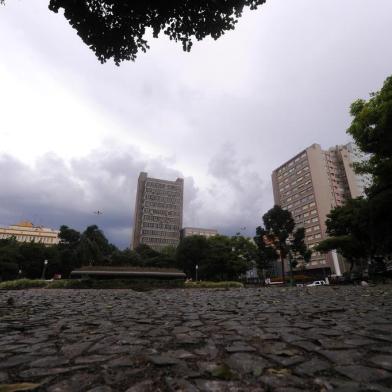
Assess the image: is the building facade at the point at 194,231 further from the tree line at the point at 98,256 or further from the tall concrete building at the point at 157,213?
the tree line at the point at 98,256

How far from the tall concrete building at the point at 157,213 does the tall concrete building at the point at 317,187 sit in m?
52.2

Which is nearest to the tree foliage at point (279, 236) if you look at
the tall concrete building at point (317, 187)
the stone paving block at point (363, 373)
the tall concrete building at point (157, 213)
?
the tall concrete building at point (317, 187)

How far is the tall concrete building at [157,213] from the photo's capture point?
110m

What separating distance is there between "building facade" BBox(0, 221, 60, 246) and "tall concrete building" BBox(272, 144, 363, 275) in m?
88.5

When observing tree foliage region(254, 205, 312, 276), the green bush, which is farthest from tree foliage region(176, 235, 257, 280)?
the green bush

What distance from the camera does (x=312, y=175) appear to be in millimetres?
70750

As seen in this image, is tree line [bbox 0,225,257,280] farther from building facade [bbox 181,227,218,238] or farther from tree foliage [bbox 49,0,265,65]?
Answer: building facade [bbox 181,227,218,238]

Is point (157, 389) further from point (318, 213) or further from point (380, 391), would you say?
point (318, 213)

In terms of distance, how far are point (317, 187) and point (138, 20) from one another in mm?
72515

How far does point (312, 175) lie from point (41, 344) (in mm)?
75834

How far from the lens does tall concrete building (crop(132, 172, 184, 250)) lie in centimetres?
11019

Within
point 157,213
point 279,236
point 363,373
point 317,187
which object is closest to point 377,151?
point 363,373

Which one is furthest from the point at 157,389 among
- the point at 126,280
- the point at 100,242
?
the point at 100,242

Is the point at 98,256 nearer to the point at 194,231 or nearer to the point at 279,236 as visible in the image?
the point at 279,236
